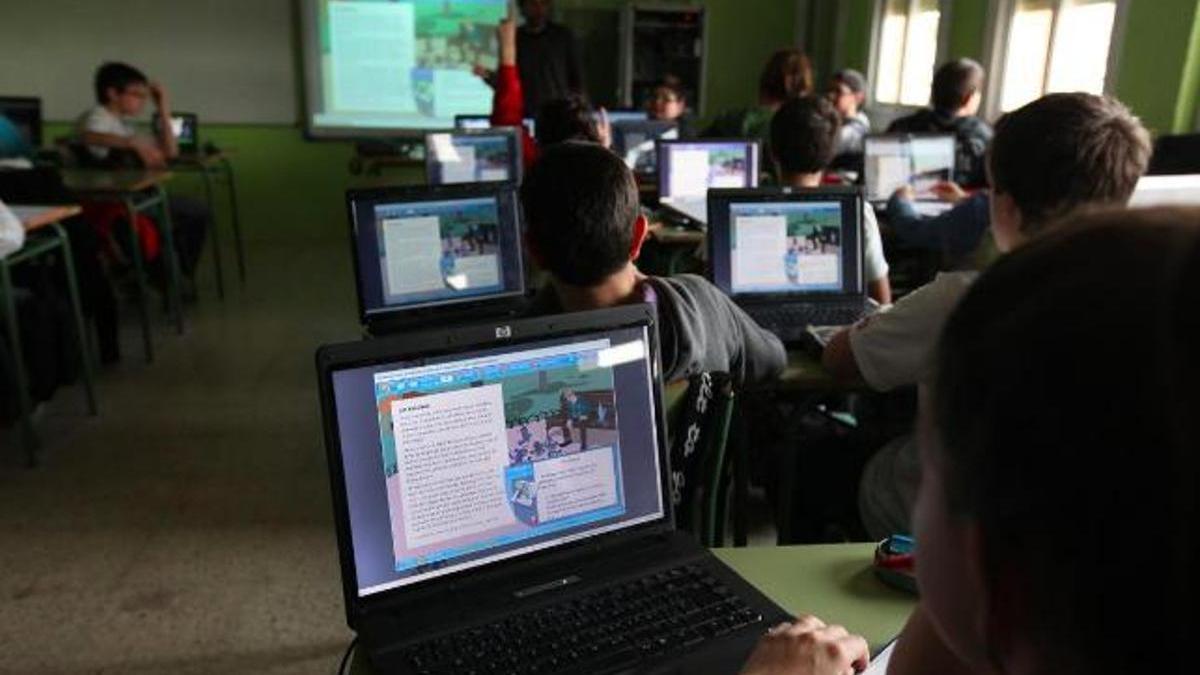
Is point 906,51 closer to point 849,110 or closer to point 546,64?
point 849,110

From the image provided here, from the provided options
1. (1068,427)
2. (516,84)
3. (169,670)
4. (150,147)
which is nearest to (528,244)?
(169,670)

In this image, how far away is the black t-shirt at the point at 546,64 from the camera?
548cm

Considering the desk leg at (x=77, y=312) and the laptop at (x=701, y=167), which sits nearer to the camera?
the desk leg at (x=77, y=312)

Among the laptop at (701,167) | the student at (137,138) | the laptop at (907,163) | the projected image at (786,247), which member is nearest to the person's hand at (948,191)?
the laptop at (907,163)

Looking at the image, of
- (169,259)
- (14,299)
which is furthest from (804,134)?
(169,259)

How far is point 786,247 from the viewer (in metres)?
2.30

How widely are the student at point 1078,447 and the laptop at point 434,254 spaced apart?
185 centimetres

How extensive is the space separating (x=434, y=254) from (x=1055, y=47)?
4.31m

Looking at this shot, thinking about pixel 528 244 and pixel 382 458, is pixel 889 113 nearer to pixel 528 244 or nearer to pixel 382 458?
pixel 528 244

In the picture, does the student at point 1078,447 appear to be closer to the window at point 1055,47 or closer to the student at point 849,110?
the student at point 849,110

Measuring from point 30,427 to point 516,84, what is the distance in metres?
2.43

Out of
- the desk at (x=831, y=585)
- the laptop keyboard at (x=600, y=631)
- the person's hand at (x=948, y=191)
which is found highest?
the person's hand at (x=948, y=191)

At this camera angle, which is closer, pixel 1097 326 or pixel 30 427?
pixel 1097 326

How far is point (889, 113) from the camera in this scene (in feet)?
22.6
